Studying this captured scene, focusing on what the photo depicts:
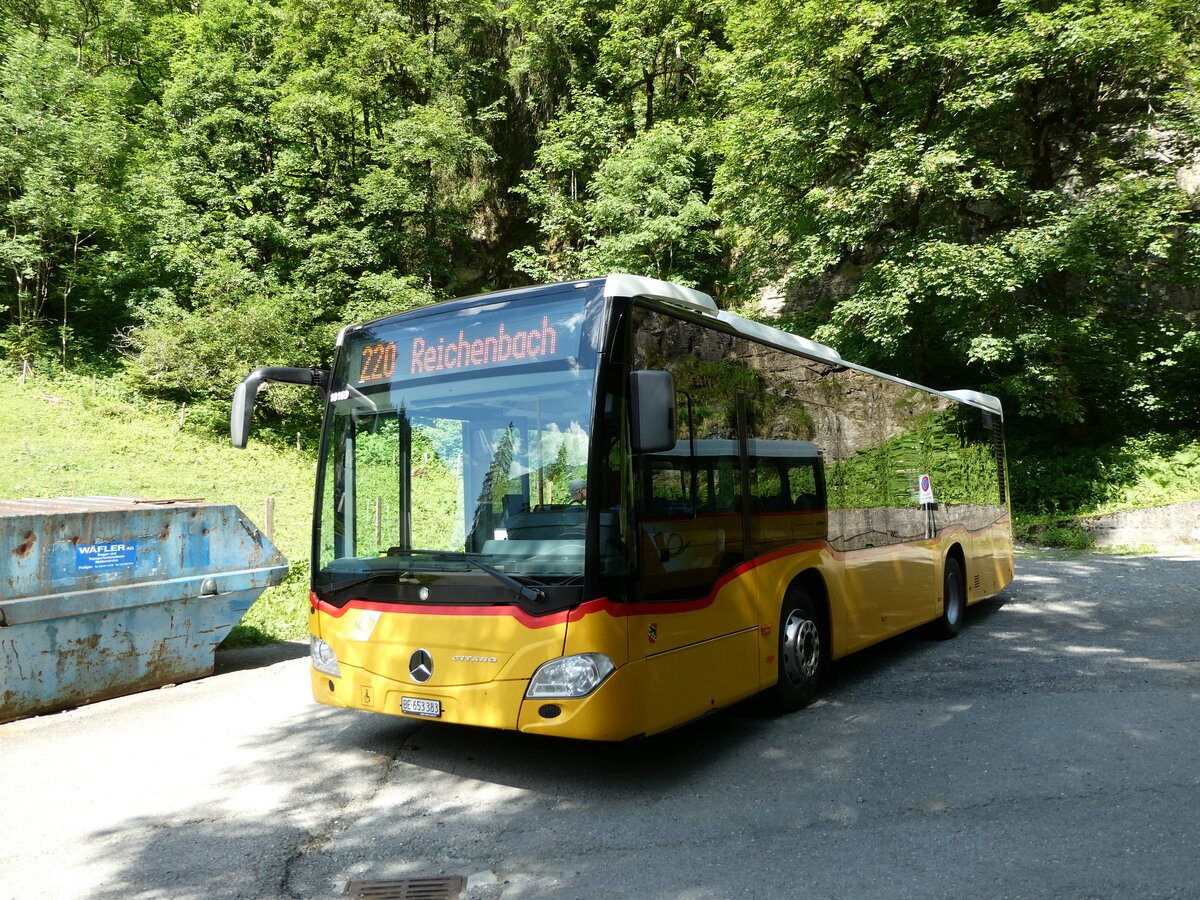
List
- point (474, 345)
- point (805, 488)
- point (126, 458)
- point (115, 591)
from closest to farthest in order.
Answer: point (474, 345) < point (805, 488) < point (115, 591) < point (126, 458)

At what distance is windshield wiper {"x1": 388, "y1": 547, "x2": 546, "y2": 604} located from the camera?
4398 mm

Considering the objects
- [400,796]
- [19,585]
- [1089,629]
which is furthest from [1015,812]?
[19,585]

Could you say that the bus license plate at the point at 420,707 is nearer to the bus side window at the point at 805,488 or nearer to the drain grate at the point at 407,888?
the drain grate at the point at 407,888

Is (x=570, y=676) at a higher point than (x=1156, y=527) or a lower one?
higher

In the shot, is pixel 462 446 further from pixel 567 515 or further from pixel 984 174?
pixel 984 174

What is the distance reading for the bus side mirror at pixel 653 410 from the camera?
4305 millimetres

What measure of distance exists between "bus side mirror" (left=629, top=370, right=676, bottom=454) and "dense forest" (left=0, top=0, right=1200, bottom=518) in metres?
15.6

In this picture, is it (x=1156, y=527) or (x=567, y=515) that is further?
(x=1156, y=527)

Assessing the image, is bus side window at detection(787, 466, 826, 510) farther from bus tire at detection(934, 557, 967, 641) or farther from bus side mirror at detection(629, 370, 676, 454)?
bus tire at detection(934, 557, 967, 641)

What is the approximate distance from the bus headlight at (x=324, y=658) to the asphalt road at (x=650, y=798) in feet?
2.02

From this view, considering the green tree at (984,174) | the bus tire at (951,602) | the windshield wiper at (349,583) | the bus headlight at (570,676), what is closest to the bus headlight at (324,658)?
the windshield wiper at (349,583)

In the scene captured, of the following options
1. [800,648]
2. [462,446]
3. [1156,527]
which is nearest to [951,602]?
[800,648]

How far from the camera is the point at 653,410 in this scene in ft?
14.2

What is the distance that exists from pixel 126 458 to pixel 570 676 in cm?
2255
